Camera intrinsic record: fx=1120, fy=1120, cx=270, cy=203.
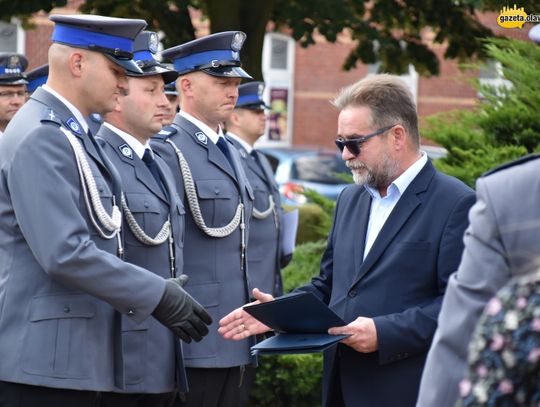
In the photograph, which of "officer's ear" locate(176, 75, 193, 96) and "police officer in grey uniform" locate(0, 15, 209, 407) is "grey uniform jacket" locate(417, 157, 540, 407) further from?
"officer's ear" locate(176, 75, 193, 96)

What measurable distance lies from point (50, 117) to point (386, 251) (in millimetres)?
1289

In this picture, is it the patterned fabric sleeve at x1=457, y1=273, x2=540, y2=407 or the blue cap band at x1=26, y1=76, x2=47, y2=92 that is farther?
the blue cap band at x1=26, y1=76, x2=47, y2=92

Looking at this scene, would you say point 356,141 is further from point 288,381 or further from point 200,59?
point 288,381

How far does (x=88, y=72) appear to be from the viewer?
407 cm

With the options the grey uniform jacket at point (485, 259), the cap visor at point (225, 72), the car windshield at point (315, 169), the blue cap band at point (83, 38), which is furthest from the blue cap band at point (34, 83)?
the car windshield at point (315, 169)

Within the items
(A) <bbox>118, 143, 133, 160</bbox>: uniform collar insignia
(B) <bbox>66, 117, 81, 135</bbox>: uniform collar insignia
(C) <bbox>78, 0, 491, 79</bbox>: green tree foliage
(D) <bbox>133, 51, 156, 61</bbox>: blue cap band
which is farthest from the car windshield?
(B) <bbox>66, 117, 81, 135</bbox>: uniform collar insignia

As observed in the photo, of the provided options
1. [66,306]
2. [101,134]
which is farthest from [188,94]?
[66,306]

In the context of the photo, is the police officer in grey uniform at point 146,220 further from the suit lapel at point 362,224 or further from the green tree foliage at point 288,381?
the green tree foliage at point 288,381

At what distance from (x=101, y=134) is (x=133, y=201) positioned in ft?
1.40

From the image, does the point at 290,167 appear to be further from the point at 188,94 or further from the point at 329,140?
the point at 188,94

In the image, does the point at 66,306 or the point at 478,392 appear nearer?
the point at 478,392

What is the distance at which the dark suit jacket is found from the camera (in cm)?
394

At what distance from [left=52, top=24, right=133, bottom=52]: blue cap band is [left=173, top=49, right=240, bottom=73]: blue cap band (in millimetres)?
1672

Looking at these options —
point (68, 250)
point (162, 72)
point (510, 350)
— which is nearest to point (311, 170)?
point (162, 72)
